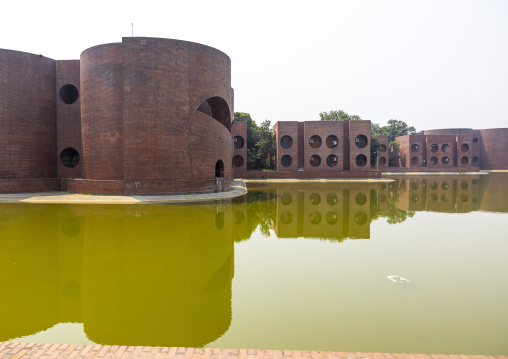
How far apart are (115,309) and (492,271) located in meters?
7.00

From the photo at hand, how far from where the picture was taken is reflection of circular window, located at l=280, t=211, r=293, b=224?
1147 centimetres

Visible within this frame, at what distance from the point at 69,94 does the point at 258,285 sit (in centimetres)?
2493

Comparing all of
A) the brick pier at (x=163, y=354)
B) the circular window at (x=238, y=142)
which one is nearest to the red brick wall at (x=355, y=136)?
the circular window at (x=238, y=142)

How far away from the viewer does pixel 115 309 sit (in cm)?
453

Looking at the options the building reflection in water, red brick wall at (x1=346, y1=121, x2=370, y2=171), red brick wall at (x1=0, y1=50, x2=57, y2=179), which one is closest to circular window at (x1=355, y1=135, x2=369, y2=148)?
red brick wall at (x1=346, y1=121, x2=370, y2=171)

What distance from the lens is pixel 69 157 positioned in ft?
77.0

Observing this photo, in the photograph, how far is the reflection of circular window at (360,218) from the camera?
439 inches

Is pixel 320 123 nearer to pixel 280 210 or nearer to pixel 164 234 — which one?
pixel 280 210

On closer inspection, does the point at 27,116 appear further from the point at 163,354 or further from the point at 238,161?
the point at 238,161

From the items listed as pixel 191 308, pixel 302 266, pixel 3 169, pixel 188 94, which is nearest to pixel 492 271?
pixel 302 266

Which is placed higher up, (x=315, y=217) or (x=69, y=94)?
(x=69, y=94)

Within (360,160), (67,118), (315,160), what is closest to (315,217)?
(67,118)

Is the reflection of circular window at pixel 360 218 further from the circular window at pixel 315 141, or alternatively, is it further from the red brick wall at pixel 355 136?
the circular window at pixel 315 141

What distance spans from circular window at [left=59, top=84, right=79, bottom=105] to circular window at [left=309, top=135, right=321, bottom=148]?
2878 cm
